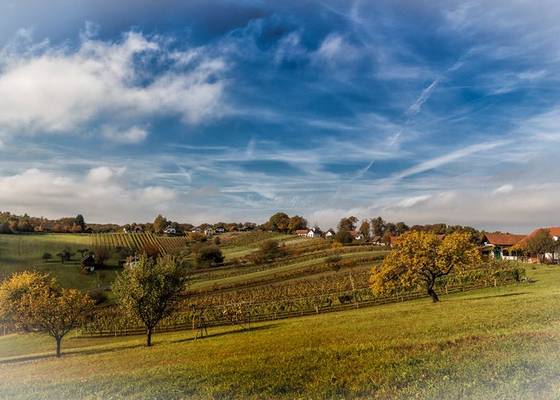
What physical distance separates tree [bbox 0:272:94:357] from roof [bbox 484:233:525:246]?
131214mm

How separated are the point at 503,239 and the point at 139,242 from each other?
140m

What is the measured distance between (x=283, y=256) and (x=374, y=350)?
118m

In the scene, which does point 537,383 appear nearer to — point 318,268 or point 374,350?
point 374,350

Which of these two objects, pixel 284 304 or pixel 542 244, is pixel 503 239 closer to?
pixel 542 244

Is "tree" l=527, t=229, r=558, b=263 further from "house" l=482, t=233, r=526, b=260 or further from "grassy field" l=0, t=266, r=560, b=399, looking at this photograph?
"grassy field" l=0, t=266, r=560, b=399

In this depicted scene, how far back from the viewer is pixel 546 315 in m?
24.5

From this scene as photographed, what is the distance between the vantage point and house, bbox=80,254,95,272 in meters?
115

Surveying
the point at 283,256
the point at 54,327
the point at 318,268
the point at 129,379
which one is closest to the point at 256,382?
the point at 129,379

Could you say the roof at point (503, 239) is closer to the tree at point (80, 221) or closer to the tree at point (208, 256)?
the tree at point (208, 256)

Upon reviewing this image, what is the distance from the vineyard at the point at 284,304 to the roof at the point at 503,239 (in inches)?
2786

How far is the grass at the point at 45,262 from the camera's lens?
353ft

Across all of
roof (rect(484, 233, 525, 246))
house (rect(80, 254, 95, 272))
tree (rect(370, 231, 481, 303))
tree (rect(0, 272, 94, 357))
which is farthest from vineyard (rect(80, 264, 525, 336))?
roof (rect(484, 233, 525, 246))

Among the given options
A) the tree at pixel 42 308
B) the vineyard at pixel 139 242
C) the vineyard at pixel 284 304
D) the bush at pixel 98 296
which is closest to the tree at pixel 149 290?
the tree at pixel 42 308

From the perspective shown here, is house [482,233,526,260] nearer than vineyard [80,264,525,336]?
No
